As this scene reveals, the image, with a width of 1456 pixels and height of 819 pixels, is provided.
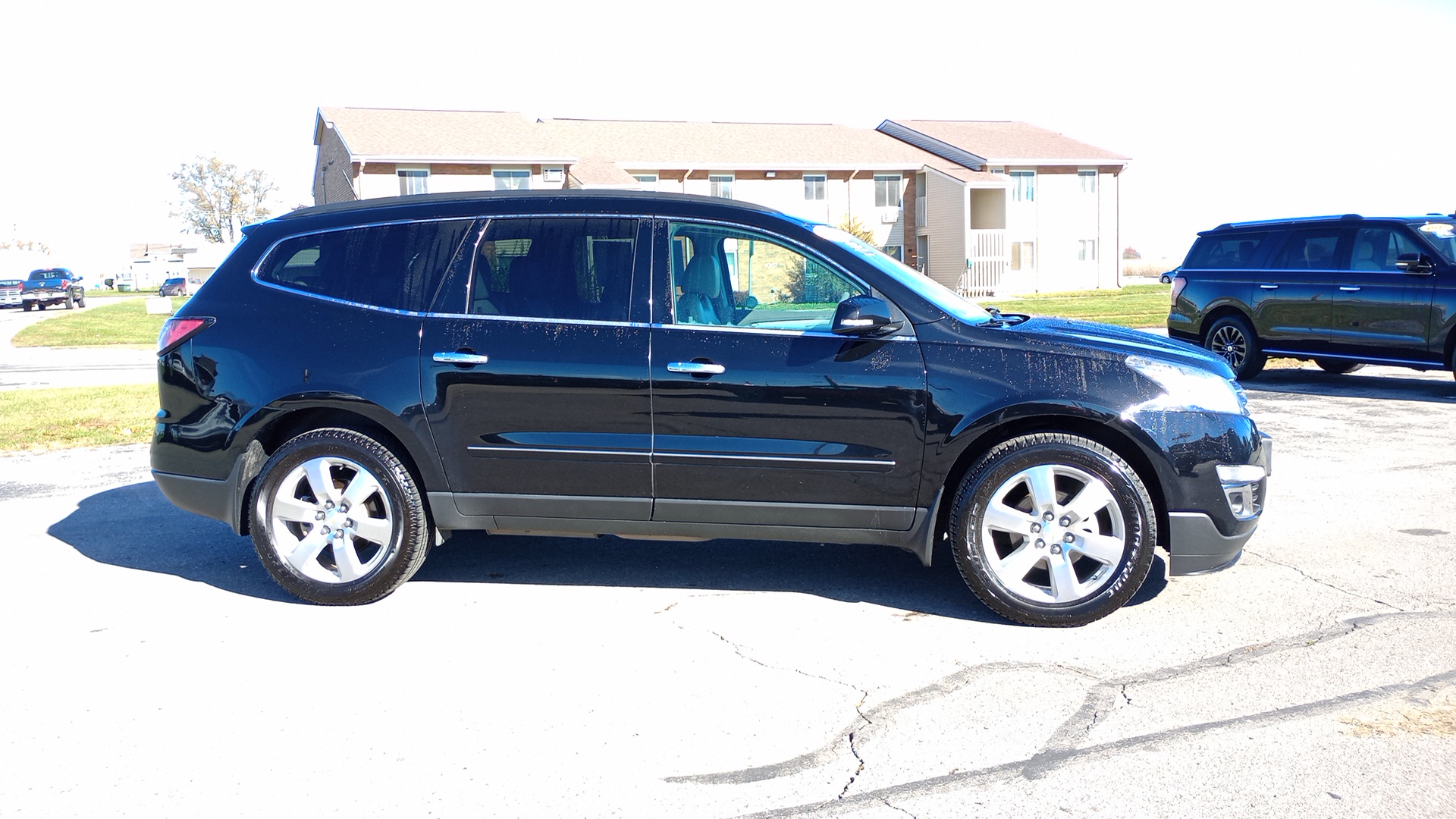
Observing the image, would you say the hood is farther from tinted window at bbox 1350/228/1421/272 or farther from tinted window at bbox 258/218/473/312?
tinted window at bbox 1350/228/1421/272

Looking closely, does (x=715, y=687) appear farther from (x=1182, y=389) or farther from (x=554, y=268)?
(x=1182, y=389)

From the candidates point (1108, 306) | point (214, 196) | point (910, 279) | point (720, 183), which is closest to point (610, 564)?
point (910, 279)

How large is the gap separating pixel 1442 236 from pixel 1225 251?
226 cm

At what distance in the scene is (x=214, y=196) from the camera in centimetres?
9788

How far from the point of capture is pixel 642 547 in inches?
243

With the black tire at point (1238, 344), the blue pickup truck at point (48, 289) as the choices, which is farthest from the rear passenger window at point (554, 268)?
the blue pickup truck at point (48, 289)

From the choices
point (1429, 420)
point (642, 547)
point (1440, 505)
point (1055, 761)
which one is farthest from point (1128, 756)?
point (1429, 420)

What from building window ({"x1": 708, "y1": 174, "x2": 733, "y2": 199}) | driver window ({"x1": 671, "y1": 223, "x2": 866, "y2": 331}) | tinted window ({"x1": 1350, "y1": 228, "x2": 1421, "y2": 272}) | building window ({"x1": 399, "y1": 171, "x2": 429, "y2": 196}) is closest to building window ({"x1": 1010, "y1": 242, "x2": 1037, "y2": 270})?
building window ({"x1": 708, "y1": 174, "x2": 733, "y2": 199})

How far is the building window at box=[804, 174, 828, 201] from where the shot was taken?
151ft

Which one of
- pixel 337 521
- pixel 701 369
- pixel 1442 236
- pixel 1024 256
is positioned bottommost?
pixel 337 521

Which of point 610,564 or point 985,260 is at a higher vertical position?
point 985,260

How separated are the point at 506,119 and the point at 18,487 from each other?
128 feet

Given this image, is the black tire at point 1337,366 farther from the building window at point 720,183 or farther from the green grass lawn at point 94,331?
the building window at point 720,183

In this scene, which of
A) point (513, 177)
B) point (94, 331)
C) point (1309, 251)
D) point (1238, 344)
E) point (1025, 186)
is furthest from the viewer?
point (1025, 186)
